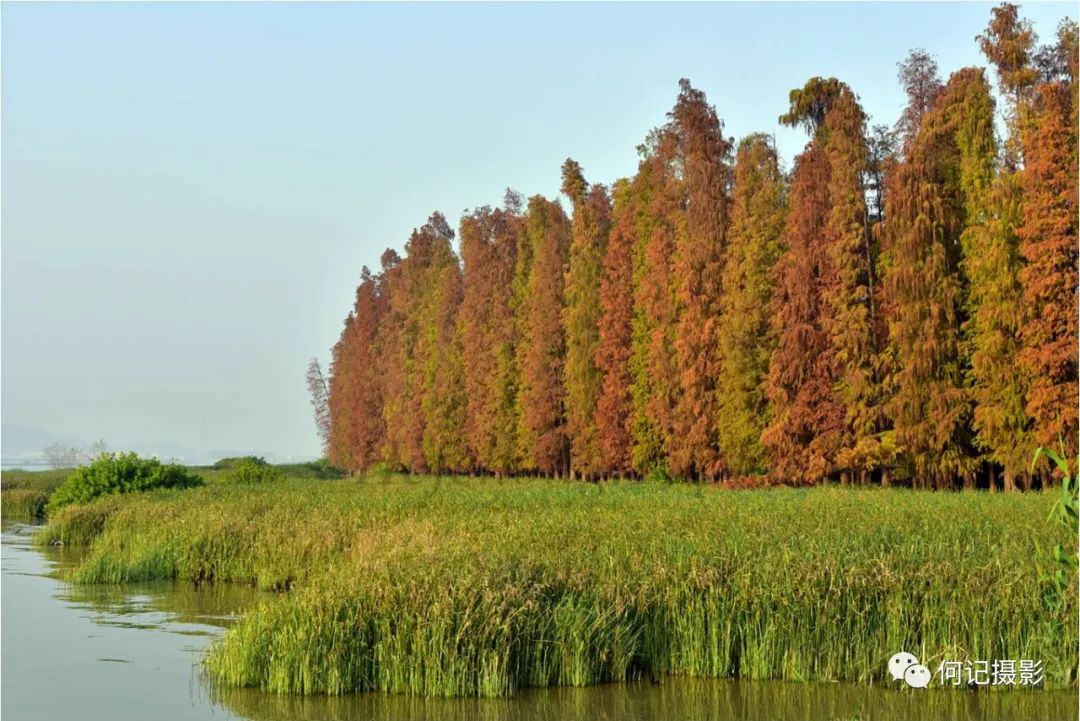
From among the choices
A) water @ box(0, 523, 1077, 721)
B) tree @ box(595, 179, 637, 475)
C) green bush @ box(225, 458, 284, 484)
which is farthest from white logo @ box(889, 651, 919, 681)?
green bush @ box(225, 458, 284, 484)

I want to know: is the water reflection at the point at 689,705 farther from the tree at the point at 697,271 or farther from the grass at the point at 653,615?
the tree at the point at 697,271

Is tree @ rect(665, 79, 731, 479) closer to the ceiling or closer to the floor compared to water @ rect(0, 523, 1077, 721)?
closer to the ceiling

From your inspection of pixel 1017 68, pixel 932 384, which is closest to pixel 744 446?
pixel 932 384

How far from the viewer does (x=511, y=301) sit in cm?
5453

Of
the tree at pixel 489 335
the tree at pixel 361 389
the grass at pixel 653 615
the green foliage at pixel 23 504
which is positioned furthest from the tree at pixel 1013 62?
the tree at pixel 361 389

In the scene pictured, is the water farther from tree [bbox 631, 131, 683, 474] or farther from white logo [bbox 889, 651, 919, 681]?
tree [bbox 631, 131, 683, 474]

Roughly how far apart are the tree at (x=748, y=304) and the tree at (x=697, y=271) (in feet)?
1.54

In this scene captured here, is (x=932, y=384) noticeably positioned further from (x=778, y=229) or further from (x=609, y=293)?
(x=609, y=293)

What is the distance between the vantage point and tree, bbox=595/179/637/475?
43.0m

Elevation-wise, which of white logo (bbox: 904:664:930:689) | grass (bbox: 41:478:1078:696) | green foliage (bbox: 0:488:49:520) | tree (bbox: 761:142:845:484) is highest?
tree (bbox: 761:142:845:484)

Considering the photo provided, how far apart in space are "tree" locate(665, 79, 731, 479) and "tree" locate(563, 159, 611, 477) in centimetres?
506

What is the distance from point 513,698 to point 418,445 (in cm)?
5055

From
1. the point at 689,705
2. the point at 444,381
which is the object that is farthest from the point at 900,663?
the point at 444,381

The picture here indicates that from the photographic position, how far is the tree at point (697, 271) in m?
38.1
